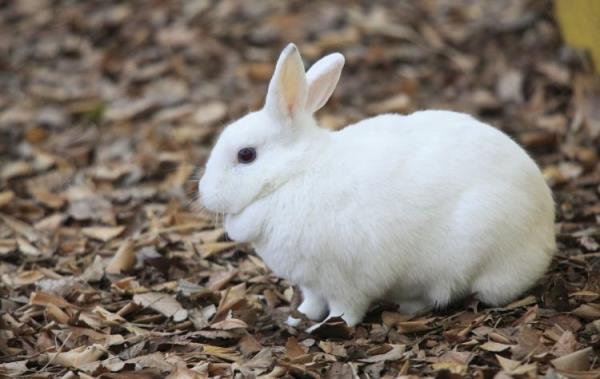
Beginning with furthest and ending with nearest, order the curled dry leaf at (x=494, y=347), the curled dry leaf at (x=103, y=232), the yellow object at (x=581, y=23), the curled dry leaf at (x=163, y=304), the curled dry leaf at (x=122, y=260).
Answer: the yellow object at (x=581, y=23) → the curled dry leaf at (x=103, y=232) → the curled dry leaf at (x=122, y=260) → the curled dry leaf at (x=163, y=304) → the curled dry leaf at (x=494, y=347)

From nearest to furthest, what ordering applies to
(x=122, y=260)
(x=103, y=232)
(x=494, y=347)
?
1. (x=494, y=347)
2. (x=122, y=260)
3. (x=103, y=232)

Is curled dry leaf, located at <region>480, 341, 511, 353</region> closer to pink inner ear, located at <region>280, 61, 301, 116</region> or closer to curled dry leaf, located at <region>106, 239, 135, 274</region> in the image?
pink inner ear, located at <region>280, 61, 301, 116</region>

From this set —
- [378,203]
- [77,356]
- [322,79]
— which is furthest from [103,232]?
[378,203]

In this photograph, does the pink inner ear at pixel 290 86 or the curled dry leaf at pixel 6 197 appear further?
the curled dry leaf at pixel 6 197

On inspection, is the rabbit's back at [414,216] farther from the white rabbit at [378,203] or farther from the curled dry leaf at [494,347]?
the curled dry leaf at [494,347]

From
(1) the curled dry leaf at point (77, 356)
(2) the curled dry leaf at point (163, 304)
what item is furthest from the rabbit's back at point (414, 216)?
(1) the curled dry leaf at point (77, 356)

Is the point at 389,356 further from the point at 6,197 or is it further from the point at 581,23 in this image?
the point at 581,23
